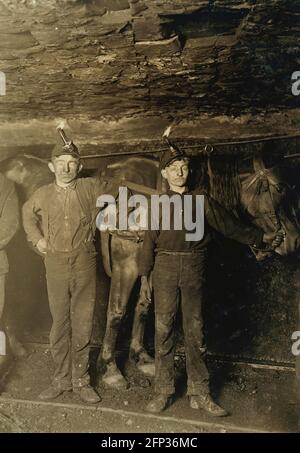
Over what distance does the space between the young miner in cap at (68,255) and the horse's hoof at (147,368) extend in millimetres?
746

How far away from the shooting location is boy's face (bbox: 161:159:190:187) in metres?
4.16

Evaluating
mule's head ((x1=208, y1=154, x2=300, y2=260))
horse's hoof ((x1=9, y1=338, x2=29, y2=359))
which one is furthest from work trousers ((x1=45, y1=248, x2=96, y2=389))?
mule's head ((x1=208, y1=154, x2=300, y2=260))

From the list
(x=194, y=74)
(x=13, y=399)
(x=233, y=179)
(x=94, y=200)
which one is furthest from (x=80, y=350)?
(x=194, y=74)

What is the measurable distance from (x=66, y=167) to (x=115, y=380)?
92.6 inches

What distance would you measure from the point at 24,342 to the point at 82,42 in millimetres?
4229

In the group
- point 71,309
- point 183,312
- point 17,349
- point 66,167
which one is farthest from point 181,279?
point 17,349

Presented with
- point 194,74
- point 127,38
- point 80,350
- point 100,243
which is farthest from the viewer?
point 100,243

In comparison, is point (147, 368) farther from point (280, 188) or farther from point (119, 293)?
point (280, 188)

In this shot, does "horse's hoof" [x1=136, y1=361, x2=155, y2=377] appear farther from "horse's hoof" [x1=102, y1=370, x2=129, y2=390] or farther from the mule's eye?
the mule's eye

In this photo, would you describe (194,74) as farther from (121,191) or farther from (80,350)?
(80,350)

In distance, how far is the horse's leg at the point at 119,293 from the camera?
17.0ft

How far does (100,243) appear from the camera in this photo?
547cm

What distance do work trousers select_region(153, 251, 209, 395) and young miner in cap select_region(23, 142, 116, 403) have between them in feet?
2.49

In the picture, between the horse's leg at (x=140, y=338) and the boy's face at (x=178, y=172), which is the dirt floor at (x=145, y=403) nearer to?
the horse's leg at (x=140, y=338)
